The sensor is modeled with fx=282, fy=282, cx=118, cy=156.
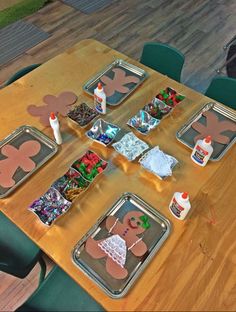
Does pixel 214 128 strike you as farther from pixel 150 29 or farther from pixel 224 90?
pixel 150 29

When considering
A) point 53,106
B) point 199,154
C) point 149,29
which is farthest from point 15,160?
point 149,29

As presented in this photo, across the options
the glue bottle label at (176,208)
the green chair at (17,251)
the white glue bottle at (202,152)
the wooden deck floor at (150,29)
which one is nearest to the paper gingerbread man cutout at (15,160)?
the green chair at (17,251)

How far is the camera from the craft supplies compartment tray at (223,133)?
4.74 ft

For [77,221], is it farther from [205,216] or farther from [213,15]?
[213,15]

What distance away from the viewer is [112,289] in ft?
3.47

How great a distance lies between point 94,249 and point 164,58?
137cm

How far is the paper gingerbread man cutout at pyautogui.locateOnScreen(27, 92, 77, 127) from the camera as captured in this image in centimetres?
153

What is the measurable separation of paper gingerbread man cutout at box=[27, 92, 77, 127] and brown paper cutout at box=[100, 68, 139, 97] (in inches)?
7.9

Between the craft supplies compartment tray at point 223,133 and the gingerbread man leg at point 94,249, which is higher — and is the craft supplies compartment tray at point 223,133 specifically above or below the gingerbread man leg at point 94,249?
above

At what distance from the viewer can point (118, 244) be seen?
1142mm

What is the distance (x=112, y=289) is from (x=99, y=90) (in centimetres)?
94

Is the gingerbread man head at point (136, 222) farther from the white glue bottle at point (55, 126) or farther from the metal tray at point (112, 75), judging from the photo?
the metal tray at point (112, 75)

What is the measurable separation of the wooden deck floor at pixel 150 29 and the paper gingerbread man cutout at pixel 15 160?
5.47 feet

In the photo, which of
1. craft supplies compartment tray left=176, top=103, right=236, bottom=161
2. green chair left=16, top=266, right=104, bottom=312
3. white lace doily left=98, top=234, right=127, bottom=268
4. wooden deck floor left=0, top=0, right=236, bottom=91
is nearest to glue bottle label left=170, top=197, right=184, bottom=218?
white lace doily left=98, top=234, right=127, bottom=268
